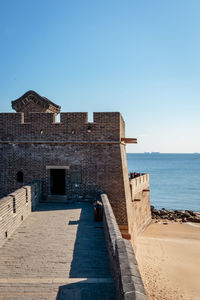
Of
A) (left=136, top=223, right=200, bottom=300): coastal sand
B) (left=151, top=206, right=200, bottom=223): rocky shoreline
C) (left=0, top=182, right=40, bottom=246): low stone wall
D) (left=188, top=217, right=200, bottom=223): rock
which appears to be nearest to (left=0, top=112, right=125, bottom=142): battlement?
(left=0, top=182, right=40, bottom=246): low stone wall

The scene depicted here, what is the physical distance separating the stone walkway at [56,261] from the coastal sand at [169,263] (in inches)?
210

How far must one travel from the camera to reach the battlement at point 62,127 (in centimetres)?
1209

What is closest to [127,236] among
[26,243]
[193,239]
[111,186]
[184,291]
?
[111,186]

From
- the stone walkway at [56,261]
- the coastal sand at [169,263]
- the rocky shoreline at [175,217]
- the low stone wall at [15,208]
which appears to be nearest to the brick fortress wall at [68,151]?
the low stone wall at [15,208]

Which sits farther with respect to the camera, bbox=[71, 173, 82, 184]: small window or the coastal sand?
bbox=[71, 173, 82, 184]: small window

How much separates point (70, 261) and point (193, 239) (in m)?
17.8

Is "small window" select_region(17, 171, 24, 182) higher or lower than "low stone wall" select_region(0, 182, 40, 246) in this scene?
higher

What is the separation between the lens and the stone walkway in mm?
4738

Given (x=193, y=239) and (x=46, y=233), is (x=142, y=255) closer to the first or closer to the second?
(x=193, y=239)

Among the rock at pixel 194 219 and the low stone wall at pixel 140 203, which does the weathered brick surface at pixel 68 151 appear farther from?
the rock at pixel 194 219

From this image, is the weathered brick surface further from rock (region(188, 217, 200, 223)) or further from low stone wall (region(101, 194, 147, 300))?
rock (region(188, 217, 200, 223))

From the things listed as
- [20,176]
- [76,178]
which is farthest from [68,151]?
[20,176]

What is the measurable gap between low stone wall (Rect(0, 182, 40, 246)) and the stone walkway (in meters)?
0.23

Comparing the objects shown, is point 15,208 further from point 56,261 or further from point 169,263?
point 169,263
